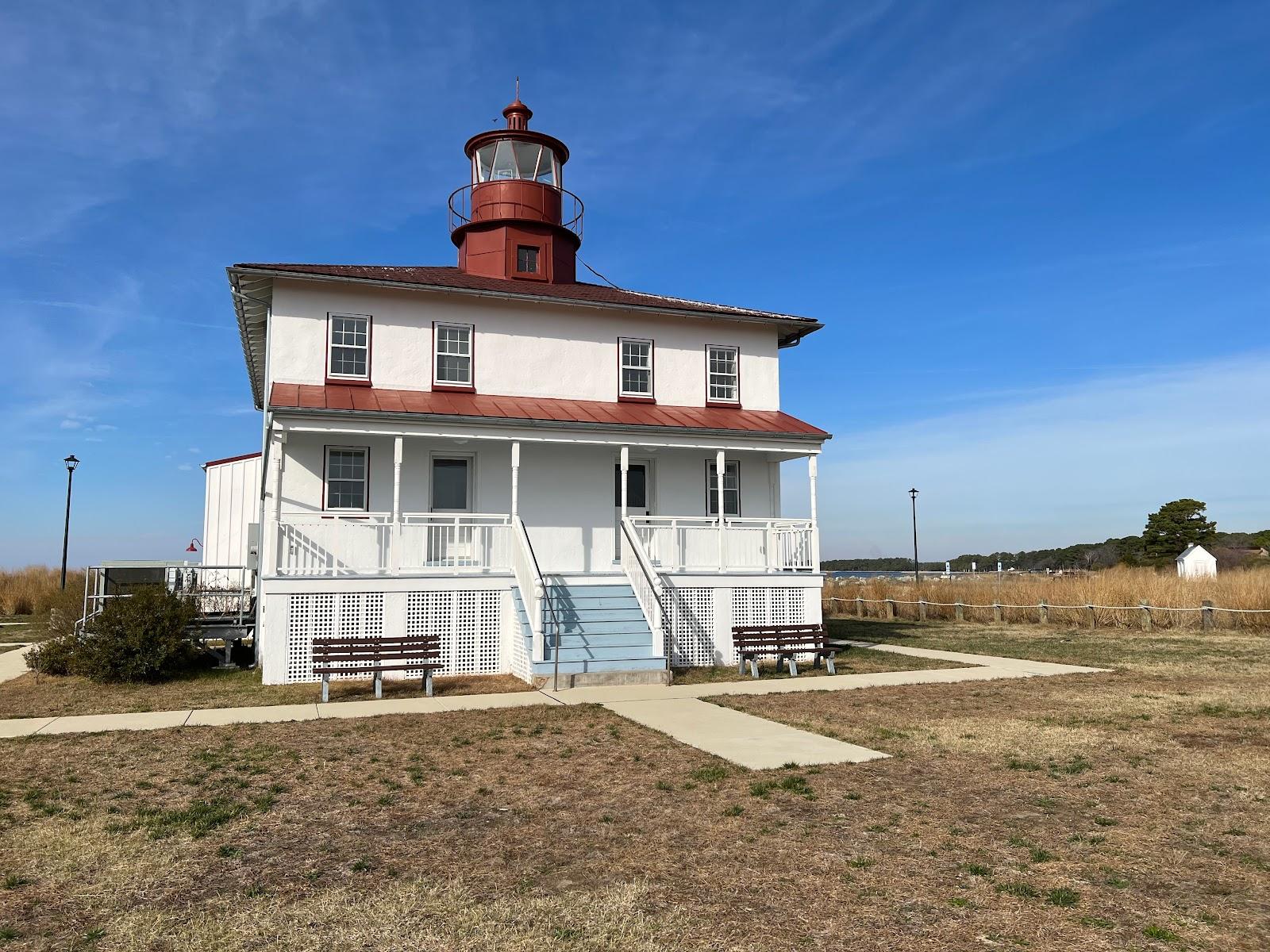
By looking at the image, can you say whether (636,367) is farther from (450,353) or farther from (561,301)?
(450,353)

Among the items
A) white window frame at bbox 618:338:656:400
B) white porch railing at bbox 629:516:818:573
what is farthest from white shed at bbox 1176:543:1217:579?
white window frame at bbox 618:338:656:400

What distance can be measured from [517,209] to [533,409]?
7.37 metres

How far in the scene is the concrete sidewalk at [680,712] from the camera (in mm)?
9820

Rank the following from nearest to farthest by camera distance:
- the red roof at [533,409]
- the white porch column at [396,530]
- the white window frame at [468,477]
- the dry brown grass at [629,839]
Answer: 1. the dry brown grass at [629,839]
2. the white porch column at [396,530]
3. the red roof at [533,409]
4. the white window frame at [468,477]

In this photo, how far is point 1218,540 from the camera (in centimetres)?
7550

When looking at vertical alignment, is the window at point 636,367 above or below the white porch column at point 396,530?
above

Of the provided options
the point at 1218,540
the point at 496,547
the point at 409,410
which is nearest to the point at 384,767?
the point at 496,547

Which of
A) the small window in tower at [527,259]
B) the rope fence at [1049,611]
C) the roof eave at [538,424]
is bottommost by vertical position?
the rope fence at [1049,611]

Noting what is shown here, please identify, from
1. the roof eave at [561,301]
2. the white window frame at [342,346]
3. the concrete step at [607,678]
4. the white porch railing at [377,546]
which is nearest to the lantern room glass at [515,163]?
the roof eave at [561,301]

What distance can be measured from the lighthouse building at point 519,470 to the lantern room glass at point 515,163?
11.3 feet

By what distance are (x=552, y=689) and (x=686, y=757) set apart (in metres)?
5.17

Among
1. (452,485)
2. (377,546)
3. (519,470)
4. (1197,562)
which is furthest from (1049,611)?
(1197,562)

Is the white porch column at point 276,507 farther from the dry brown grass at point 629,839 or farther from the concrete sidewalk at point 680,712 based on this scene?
the dry brown grass at point 629,839

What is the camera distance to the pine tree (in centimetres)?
6775
